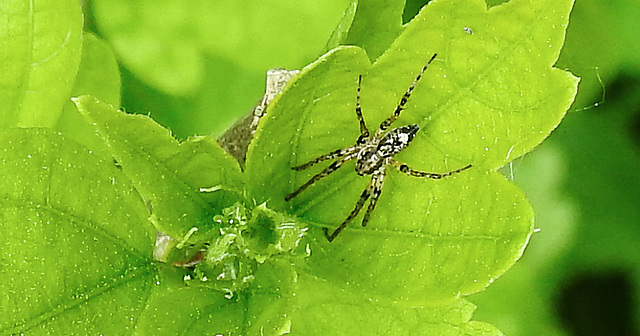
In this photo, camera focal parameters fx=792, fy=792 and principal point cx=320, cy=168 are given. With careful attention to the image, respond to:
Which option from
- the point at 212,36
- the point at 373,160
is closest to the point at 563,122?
the point at 212,36

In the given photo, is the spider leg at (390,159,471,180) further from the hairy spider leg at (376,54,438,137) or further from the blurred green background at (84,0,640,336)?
the blurred green background at (84,0,640,336)

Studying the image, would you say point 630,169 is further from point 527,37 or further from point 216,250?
point 216,250

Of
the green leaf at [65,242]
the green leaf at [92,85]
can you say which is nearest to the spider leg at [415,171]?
the green leaf at [65,242]

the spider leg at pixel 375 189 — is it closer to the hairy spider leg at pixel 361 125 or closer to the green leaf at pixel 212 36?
the hairy spider leg at pixel 361 125

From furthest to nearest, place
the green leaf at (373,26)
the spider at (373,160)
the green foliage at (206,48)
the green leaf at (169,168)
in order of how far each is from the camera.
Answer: the green foliage at (206,48) < the green leaf at (373,26) < the spider at (373,160) < the green leaf at (169,168)

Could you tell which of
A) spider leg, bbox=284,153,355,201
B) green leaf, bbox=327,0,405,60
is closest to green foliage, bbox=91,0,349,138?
green leaf, bbox=327,0,405,60
